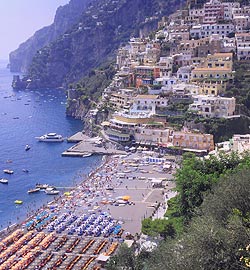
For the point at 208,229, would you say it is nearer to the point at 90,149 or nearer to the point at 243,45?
the point at 90,149

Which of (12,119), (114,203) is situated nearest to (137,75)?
(12,119)

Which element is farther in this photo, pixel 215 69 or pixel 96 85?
pixel 96 85

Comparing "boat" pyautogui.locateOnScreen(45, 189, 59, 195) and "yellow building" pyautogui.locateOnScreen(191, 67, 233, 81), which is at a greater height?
"yellow building" pyautogui.locateOnScreen(191, 67, 233, 81)

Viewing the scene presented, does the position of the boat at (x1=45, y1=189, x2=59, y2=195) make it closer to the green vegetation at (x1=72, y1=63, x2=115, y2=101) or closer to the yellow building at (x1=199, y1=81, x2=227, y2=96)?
the yellow building at (x1=199, y1=81, x2=227, y2=96)

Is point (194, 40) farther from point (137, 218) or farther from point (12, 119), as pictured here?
point (137, 218)

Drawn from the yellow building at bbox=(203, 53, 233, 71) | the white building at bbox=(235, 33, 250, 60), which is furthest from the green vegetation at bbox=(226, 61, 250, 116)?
the white building at bbox=(235, 33, 250, 60)

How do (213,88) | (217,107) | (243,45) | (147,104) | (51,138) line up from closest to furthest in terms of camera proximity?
1. (217,107)
2. (213,88)
3. (147,104)
4. (243,45)
5. (51,138)

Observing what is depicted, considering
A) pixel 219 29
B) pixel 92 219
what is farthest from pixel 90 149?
pixel 219 29
